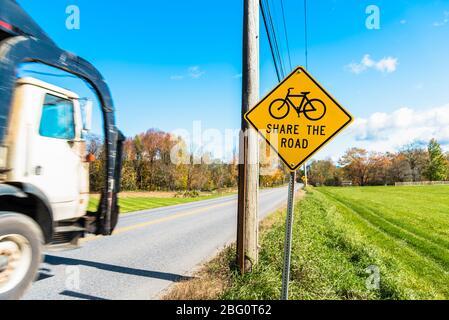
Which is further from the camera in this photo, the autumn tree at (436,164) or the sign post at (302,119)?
the autumn tree at (436,164)

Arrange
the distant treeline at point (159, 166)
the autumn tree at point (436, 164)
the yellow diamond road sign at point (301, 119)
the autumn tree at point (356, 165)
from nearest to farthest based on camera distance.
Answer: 1. the yellow diamond road sign at point (301, 119)
2. the distant treeline at point (159, 166)
3. the autumn tree at point (436, 164)
4. the autumn tree at point (356, 165)

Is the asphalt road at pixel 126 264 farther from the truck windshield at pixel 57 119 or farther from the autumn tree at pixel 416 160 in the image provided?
the autumn tree at pixel 416 160

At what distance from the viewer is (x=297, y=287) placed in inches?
170

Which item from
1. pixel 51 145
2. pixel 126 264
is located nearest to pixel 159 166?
pixel 126 264

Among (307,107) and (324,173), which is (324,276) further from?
(324,173)

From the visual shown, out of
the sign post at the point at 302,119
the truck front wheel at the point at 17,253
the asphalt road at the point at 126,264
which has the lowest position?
the asphalt road at the point at 126,264

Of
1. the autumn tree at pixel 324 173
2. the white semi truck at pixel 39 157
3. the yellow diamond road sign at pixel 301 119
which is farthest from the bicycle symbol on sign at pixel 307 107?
the autumn tree at pixel 324 173

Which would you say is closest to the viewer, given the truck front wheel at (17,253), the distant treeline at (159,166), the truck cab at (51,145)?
the truck front wheel at (17,253)

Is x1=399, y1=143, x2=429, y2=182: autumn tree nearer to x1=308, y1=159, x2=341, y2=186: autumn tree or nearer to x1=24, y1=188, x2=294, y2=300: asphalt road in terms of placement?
x1=308, y1=159, x2=341, y2=186: autumn tree

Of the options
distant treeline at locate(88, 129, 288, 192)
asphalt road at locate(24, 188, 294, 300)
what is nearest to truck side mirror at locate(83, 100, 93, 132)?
asphalt road at locate(24, 188, 294, 300)

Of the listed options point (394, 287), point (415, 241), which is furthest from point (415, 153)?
point (394, 287)

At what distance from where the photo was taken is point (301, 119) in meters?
3.72

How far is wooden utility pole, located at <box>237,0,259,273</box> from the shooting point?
503 cm

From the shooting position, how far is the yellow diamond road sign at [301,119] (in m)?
3.73
